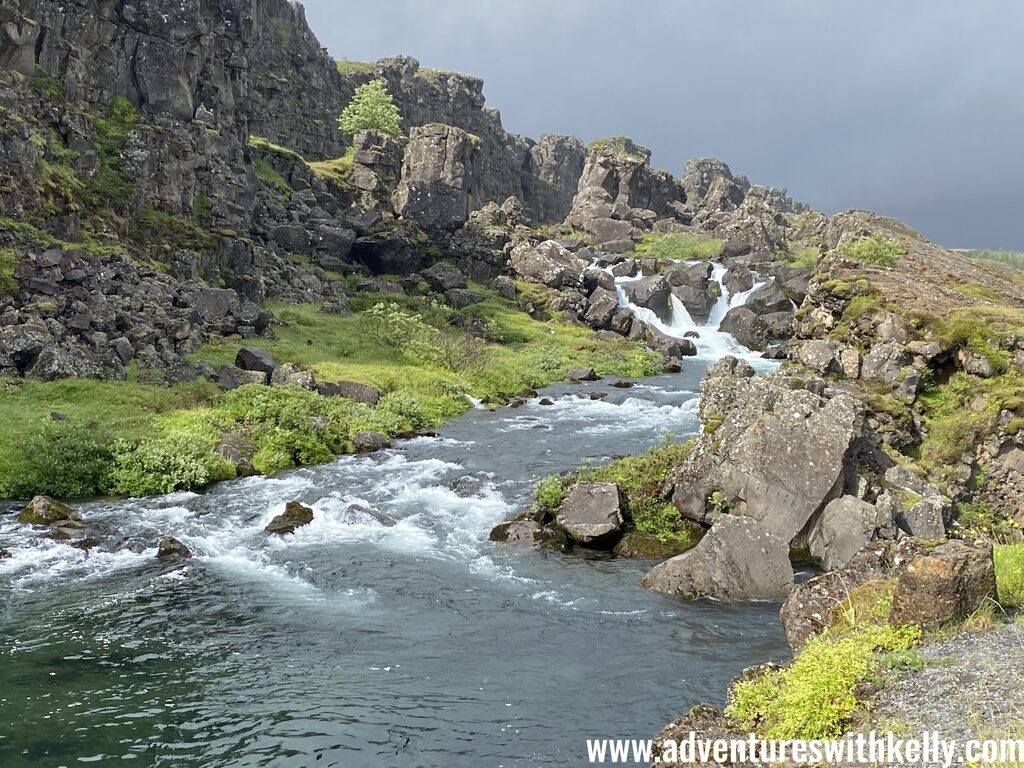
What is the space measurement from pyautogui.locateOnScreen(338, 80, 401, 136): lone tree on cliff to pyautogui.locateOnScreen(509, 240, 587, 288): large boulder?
125ft

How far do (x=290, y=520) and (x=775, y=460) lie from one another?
16.0m

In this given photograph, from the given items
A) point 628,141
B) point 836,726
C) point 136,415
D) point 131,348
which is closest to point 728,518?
point 836,726

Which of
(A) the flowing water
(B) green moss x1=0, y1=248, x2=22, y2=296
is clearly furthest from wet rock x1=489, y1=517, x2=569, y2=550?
(B) green moss x1=0, y1=248, x2=22, y2=296

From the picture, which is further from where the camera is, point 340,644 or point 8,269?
point 8,269

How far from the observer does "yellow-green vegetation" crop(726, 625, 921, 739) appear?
9.64 metres

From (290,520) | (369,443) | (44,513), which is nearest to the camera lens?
(44,513)

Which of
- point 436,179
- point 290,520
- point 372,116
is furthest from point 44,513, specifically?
point 372,116

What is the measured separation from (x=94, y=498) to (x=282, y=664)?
16.3 meters

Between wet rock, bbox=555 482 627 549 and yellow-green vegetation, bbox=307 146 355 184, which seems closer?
wet rock, bbox=555 482 627 549

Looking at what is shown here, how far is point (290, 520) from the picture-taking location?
25422 millimetres

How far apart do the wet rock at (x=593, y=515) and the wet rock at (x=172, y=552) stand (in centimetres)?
1137

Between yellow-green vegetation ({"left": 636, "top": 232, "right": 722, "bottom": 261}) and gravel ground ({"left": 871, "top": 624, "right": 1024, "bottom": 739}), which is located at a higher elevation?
yellow-green vegetation ({"left": 636, "top": 232, "right": 722, "bottom": 261})

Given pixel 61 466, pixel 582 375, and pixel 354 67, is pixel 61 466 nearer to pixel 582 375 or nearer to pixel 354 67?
pixel 582 375

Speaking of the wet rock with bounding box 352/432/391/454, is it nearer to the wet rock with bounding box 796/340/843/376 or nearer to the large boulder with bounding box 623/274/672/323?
the wet rock with bounding box 796/340/843/376
